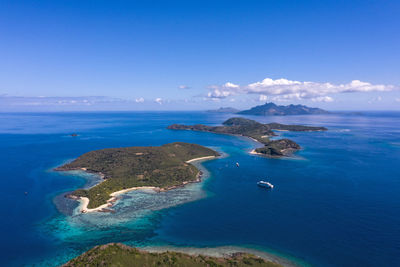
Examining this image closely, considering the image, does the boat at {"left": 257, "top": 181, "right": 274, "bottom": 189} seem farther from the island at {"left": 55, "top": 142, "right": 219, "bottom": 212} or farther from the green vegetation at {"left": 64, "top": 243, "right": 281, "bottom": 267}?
the green vegetation at {"left": 64, "top": 243, "right": 281, "bottom": 267}

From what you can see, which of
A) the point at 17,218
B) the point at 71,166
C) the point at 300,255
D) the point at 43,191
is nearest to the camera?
the point at 300,255

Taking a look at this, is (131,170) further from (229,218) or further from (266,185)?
(266,185)

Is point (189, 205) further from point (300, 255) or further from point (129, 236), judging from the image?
point (300, 255)

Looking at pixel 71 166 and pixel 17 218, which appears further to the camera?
pixel 71 166

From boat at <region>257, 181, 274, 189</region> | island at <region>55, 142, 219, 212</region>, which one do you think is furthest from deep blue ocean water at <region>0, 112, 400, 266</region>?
island at <region>55, 142, 219, 212</region>

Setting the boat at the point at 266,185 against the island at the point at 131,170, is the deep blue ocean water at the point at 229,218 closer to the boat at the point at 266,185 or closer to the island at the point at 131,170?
the boat at the point at 266,185

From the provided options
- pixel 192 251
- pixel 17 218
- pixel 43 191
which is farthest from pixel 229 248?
pixel 43 191

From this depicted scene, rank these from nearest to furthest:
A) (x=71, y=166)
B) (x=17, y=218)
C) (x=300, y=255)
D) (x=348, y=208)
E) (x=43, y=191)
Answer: (x=300, y=255), (x=17, y=218), (x=348, y=208), (x=43, y=191), (x=71, y=166)

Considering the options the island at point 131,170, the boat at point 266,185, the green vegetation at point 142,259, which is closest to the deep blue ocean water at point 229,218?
the boat at point 266,185
